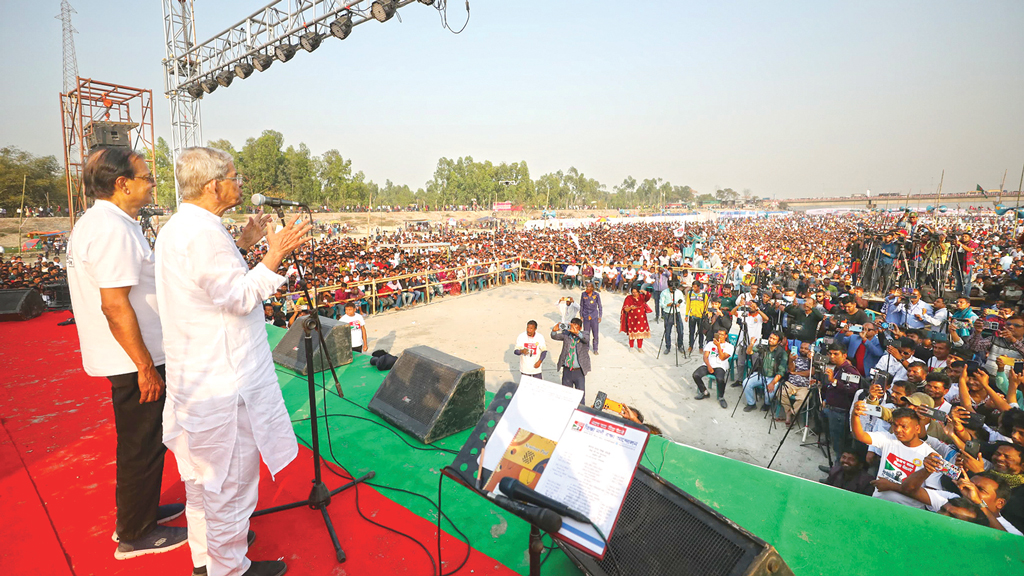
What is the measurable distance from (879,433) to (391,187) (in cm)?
11999

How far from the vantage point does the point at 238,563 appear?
2123 millimetres

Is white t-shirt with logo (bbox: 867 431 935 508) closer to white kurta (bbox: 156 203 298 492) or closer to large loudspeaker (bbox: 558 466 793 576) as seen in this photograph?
large loudspeaker (bbox: 558 466 793 576)

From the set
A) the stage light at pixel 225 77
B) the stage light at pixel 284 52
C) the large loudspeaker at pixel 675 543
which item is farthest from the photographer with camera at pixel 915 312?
the stage light at pixel 225 77

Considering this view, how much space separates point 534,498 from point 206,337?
5.21 ft

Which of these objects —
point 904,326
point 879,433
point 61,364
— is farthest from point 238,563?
point 904,326

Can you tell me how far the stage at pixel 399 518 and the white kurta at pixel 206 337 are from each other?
0.93 meters

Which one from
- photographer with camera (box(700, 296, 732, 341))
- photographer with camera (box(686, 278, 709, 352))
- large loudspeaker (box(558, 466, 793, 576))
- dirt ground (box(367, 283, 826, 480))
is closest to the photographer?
large loudspeaker (box(558, 466, 793, 576))

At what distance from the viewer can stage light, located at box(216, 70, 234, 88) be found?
541 inches

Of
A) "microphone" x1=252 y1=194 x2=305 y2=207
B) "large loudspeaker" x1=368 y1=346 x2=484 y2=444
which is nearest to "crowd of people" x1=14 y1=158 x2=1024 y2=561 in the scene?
"microphone" x1=252 y1=194 x2=305 y2=207

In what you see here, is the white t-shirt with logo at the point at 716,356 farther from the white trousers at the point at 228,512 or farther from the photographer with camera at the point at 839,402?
the white trousers at the point at 228,512

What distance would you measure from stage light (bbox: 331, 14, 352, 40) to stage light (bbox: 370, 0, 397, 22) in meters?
0.82

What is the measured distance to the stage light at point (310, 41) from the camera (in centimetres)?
1158

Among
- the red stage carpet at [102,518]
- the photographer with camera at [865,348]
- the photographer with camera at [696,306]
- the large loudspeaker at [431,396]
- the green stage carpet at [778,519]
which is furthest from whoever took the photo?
the photographer with camera at [696,306]

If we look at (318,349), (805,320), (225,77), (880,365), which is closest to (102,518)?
(318,349)
